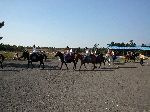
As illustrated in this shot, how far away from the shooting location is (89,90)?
15.2 meters

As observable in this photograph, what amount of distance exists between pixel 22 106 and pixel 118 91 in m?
5.97

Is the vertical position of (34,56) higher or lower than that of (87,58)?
higher

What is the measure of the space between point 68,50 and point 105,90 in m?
16.0

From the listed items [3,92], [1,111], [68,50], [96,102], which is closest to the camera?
[1,111]

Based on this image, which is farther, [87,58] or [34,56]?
[87,58]

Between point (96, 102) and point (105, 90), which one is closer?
point (96, 102)

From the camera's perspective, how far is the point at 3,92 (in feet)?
45.7

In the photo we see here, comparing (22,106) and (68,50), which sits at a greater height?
(68,50)

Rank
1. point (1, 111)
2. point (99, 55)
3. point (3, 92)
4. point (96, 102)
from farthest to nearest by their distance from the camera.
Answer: point (99, 55) < point (3, 92) < point (96, 102) < point (1, 111)

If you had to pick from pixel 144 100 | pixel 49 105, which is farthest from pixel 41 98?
pixel 144 100

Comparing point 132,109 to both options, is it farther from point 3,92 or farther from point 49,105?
point 3,92

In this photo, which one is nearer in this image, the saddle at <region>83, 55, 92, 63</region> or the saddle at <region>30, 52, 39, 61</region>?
the saddle at <region>30, 52, 39, 61</region>

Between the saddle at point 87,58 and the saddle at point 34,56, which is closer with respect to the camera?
the saddle at point 34,56

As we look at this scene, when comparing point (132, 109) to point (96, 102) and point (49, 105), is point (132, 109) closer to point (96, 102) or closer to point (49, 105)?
point (96, 102)
